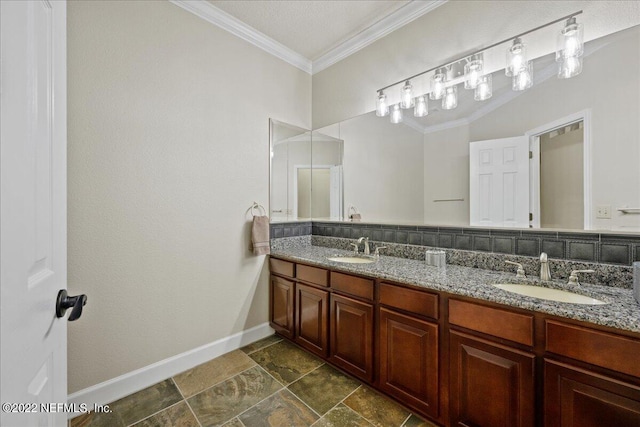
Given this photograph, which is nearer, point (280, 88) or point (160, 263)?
point (160, 263)

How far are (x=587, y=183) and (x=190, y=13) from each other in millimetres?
2863

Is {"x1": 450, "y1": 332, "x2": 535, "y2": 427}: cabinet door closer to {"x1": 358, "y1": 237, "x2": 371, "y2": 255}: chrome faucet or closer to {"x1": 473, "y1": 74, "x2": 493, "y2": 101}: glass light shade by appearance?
{"x1": 358, "y1": 237, "x2": 371, "y2": 255}: chrome faucet

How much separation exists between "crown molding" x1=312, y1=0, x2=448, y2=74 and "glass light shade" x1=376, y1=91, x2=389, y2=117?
54cm

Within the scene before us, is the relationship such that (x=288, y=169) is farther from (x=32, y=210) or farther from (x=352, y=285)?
(x=32, y=210)

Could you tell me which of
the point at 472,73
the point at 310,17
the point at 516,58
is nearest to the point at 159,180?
the point at 310,17

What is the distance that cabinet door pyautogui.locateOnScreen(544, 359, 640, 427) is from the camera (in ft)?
3.08

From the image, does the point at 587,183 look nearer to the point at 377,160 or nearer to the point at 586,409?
the point at 586,409

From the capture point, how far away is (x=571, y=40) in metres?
1.43

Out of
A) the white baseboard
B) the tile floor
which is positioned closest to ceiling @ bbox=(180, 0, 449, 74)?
the white baseboard

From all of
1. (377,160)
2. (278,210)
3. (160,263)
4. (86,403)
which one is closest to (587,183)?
(377,160)

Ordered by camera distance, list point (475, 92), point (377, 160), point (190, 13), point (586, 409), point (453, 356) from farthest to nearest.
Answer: point (377, 160), point (190, 13), point (475, 92), point (453, 356), point (586, 409)

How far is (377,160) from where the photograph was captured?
2445 mm

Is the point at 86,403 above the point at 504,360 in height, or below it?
below

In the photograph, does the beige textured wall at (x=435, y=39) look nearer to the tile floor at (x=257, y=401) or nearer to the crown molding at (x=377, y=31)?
the crown molding at (x=377, y=31)
